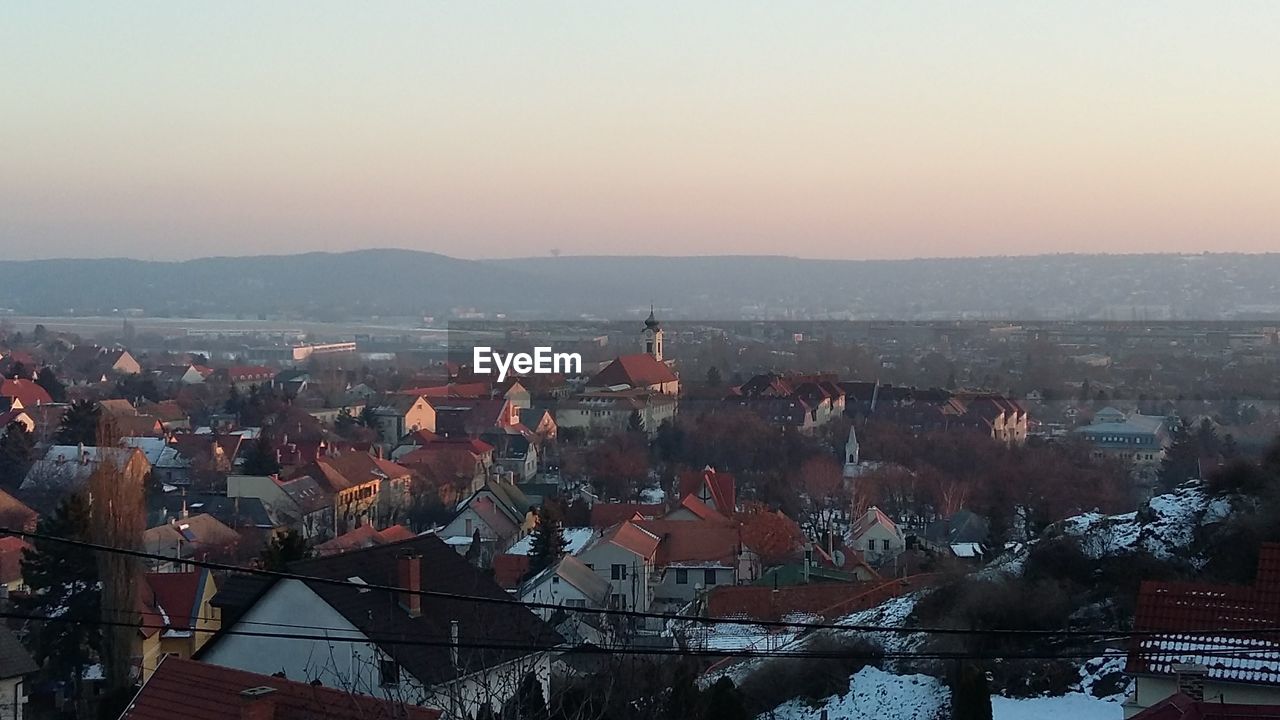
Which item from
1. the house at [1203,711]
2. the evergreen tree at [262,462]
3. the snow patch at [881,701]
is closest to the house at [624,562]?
the snow patch at [881,701]

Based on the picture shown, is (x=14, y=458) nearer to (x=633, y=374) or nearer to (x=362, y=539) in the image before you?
(x=362, y=539)

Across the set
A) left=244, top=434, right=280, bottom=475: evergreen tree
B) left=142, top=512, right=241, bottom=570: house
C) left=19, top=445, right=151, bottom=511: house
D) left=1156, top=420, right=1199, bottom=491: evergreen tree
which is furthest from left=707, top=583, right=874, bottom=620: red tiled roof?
left=1156, top=420, right=1199, bottom=491: evergreen tree

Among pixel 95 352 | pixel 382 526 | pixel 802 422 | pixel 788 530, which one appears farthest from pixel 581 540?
pixel 95 352

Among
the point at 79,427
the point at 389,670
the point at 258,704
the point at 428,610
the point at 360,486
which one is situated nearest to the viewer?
the point at 258,704

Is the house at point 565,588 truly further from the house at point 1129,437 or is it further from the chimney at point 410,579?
the house at point 1129,437

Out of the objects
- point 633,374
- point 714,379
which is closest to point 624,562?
point 633,374

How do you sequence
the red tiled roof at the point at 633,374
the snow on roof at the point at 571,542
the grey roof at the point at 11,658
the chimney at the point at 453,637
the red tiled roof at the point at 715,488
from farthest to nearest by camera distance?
the red tiled roof at the point at 633,374 < the red tiled roof at the point at 715,488 < the snow on roof at the point at 571,542 < the grey roof at the point at 11,658 < the chimney at the point at 453,637
